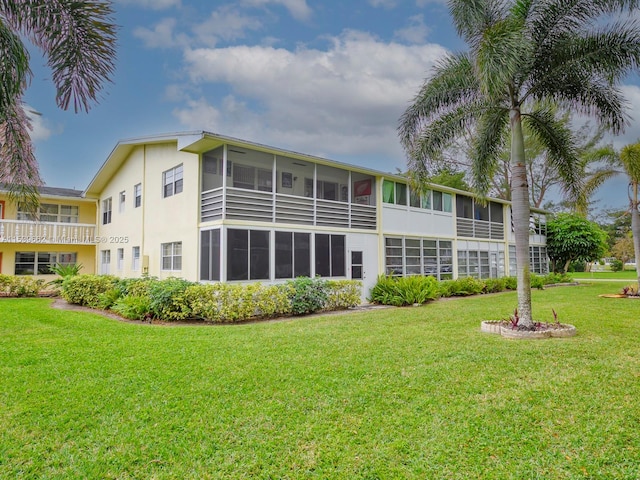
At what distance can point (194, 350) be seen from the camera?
714 centimetres

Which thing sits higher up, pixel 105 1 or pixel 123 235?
pixel 105 1

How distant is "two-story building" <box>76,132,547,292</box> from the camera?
1222cm

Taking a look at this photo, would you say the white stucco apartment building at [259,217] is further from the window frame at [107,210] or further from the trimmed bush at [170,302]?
the trimmed bush at [170,302]

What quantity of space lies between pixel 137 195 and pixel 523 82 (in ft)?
49.8

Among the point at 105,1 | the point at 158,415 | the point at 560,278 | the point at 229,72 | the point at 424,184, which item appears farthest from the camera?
the point at 560,278

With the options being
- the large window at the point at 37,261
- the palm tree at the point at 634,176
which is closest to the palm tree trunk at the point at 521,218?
the palm tree at the point at 634,176

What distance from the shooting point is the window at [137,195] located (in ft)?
56.4

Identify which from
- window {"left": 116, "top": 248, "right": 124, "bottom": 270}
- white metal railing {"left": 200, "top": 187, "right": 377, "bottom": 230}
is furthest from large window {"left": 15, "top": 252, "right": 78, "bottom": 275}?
white metal railing {"left": 200, "top": 187, "right": 377, "bottom": 230}

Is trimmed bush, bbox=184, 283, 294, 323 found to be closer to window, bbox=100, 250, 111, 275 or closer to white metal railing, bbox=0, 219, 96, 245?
window, bbox=100, 250, 111, 275

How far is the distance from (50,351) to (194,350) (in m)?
2.53

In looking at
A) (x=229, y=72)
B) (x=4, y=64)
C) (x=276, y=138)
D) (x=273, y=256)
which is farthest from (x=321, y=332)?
(x=276, y=138)

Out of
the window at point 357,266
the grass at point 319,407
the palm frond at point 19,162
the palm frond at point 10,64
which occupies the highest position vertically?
the palm frond at point 10,64

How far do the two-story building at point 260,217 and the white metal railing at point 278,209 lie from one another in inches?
1.3

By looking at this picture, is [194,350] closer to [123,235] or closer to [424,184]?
[424,184]
